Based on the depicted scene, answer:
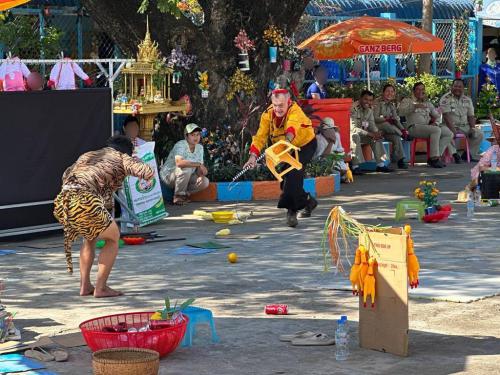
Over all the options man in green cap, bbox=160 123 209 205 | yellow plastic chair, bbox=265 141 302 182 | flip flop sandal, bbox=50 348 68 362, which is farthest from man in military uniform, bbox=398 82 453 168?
flip flop sandal, bbox=50 348 68 362

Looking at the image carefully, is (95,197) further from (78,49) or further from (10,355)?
(78,49)

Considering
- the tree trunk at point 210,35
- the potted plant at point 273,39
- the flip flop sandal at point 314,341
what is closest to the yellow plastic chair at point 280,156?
the tree trunk at point 210,35

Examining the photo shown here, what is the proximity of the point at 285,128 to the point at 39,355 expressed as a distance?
668 cm

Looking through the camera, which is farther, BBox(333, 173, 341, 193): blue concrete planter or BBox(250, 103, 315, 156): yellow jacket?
BBox(333, 173, 341, 193): blue concrete planter

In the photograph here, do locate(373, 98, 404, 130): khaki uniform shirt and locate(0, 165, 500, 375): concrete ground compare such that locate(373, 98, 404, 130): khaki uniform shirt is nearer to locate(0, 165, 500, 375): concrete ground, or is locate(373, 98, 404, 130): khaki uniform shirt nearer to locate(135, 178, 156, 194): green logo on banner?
locate(0, 165, 500, 375): concrete ground

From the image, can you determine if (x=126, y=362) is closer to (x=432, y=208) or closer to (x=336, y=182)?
(x=432, y=208)

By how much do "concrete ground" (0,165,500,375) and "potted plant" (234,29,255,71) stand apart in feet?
9.70

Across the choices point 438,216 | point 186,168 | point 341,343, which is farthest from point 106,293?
point 186,168

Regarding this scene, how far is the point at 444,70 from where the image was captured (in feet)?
95.0

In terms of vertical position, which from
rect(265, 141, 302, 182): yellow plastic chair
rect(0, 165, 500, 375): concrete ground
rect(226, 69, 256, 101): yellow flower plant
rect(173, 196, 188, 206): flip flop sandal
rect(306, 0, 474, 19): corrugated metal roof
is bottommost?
rect(0, 165, 500, 375): concrete ground

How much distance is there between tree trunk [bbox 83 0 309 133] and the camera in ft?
58.6

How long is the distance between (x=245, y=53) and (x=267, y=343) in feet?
32.0

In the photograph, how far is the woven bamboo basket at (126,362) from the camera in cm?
729

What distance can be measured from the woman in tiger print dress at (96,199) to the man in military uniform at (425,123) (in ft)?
38.8
